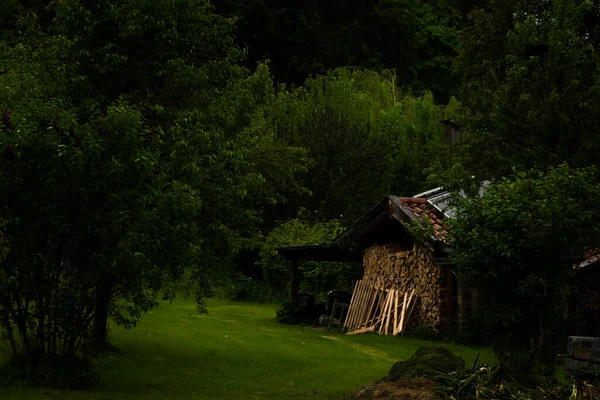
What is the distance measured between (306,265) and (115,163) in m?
25.5

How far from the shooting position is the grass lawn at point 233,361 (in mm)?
13180

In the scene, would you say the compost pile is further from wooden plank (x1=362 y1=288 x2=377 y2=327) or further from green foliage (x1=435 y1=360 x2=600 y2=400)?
wooden plank (x1=362 y1=288 x2=377 y2=327)

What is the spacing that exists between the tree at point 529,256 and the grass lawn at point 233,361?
257cm

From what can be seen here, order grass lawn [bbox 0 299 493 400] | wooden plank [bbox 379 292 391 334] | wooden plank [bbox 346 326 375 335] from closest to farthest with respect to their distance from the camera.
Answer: grass lawn [bbox 0 299 493 400]
wooden plank [bbox 346 326 375 335]
wooden plank [bbox 379 292 391 334]

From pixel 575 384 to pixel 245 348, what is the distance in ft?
30.7

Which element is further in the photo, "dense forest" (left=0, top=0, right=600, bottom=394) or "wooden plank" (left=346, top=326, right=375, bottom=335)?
"wooden plank" (left=346, top=326, right=375, bottom=335)

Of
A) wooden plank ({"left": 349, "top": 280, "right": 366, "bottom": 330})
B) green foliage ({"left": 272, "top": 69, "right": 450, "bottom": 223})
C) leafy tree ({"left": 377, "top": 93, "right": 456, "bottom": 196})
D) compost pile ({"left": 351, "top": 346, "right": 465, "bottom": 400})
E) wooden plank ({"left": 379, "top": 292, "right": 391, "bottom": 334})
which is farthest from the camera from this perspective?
leafy tree ({"left": 377, "top": 93, "right": 456, "bottom": 196})

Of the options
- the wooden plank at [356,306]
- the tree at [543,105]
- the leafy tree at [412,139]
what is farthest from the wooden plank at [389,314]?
the leafy tree at [412,139]

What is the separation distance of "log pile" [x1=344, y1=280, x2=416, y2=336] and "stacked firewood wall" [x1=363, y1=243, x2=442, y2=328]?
23 centimetres

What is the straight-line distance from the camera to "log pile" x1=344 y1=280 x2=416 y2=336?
80.6ft

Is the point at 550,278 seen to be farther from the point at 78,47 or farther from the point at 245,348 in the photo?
the point at 78,47

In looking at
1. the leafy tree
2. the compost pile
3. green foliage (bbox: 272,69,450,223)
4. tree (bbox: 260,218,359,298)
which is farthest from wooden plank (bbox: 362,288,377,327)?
the leafy tree

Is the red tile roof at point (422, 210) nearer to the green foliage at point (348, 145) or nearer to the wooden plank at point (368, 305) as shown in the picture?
the wooden plank at point (368, 305)

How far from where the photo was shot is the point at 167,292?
1447 cm
